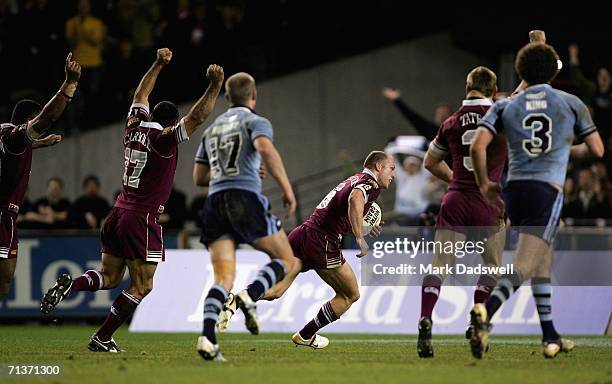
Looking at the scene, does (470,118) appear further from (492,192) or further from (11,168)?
(11,168)

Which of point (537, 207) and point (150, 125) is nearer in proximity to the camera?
point (537, 207)

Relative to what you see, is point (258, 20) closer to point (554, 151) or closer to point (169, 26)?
point (169, 26)

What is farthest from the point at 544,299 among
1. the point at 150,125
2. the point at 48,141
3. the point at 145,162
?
the point at 48,141

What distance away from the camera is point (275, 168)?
9.27m

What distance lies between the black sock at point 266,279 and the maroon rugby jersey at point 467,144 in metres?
2.13

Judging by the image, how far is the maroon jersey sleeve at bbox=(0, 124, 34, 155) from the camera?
11.5 meters

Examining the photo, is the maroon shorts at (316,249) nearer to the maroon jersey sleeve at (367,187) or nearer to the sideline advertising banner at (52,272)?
the maroon jersey sleeve at (367,187)

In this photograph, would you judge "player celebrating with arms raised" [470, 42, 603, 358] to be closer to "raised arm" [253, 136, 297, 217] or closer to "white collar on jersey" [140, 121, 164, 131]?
"raised arm" [253, 136, 297, 217]

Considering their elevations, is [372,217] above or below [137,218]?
below

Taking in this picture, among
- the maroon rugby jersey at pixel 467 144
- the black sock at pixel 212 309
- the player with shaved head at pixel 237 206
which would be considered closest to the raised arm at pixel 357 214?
the maroon rugby jersey at pixel 467 144

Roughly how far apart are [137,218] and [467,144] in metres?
3.21

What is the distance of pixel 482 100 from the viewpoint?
10.7 meters

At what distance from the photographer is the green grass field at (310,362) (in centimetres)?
835

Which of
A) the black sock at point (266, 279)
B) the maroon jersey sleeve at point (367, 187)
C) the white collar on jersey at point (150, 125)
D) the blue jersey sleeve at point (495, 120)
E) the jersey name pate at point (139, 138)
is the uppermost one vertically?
the blue jersey sleeve at point (495, 120)
